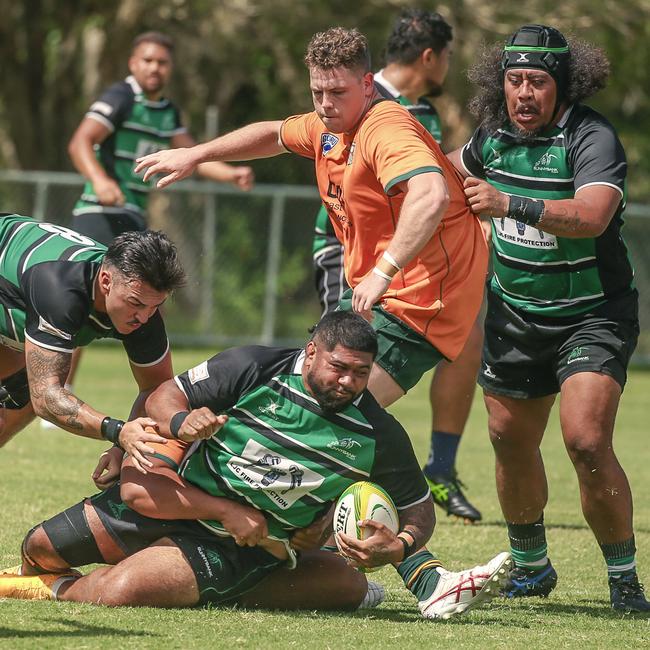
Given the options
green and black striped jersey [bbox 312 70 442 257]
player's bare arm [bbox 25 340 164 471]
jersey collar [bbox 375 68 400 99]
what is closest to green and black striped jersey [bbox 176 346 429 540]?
player's bare arm [bbox 25 340 164 471]

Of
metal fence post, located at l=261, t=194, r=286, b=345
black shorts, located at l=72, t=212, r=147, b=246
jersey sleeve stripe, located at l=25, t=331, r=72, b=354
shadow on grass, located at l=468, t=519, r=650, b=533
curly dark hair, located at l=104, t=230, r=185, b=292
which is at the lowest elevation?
metal fence post, located at l=261, t=194, r=286, b=345

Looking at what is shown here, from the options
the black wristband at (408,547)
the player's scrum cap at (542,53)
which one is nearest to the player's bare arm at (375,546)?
the black wristband at (408,547)

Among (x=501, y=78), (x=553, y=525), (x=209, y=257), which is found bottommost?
(x=209, y=257)

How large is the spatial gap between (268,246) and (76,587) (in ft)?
44.2

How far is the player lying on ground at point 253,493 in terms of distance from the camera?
16.6 feet

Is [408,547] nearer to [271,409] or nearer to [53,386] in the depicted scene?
[271,409]

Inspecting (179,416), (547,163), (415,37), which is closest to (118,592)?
(179,416)

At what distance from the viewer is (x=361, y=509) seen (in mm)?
4957

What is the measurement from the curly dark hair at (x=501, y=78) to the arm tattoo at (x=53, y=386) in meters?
2.16

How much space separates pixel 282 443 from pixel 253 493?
233 millimetres

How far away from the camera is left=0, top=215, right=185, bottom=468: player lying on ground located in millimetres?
5277

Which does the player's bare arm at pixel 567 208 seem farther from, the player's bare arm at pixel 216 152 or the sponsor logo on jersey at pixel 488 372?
the player's bare arm at pixel 216 152

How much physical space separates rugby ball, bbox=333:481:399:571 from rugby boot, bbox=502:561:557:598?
1166mm

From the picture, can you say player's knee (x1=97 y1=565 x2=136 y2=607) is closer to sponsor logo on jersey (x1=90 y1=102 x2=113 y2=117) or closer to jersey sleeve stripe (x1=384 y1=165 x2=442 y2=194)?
jersey sleeve stripe (x1=384 y1=165 x2=442 y2=194)
